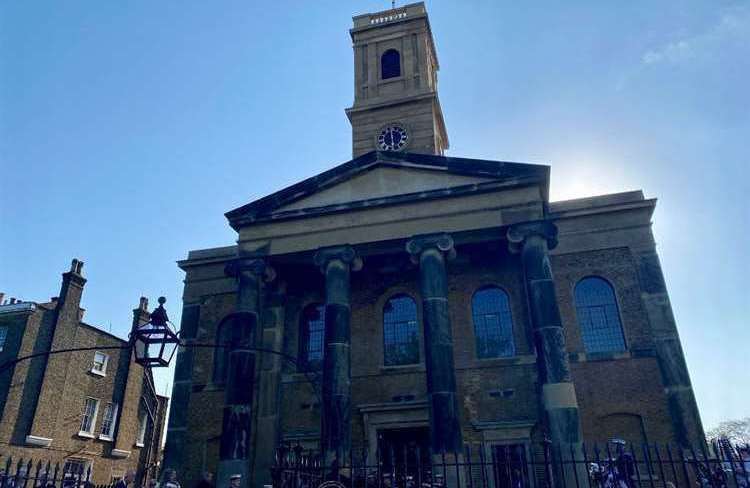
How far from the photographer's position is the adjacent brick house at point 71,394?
24562 mm

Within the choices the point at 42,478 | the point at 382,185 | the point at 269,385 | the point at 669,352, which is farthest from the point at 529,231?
the point at 42,478

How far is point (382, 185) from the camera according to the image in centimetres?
1884

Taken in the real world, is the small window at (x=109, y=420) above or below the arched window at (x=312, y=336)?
below

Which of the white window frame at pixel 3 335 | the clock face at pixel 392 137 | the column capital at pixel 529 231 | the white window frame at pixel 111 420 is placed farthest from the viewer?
the white window frame at pixel 111 420

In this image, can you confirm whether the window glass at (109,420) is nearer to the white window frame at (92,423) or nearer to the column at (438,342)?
the white window frame at (92,423)

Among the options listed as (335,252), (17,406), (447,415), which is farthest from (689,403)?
(17,406)

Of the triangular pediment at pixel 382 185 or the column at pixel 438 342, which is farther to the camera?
the triangular pediment at pixel 382 185

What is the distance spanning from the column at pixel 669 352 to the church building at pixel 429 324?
42mm

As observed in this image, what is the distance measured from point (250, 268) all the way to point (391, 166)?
5.85 m

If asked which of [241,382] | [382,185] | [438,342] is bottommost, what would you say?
[241,382]

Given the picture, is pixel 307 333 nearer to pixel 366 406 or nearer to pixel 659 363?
pixel 366 406

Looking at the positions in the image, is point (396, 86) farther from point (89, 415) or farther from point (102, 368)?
point (89, 415)

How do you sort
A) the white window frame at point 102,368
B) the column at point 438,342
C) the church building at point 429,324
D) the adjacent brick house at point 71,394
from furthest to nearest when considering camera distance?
1. the white window frame at point 102,368
2. the adjacent brick house at point 71,394
3. the church building at point 429,324
4. the column at point 438,342

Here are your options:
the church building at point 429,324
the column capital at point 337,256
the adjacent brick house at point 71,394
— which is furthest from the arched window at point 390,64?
the adjacent brick house at point 71,394
